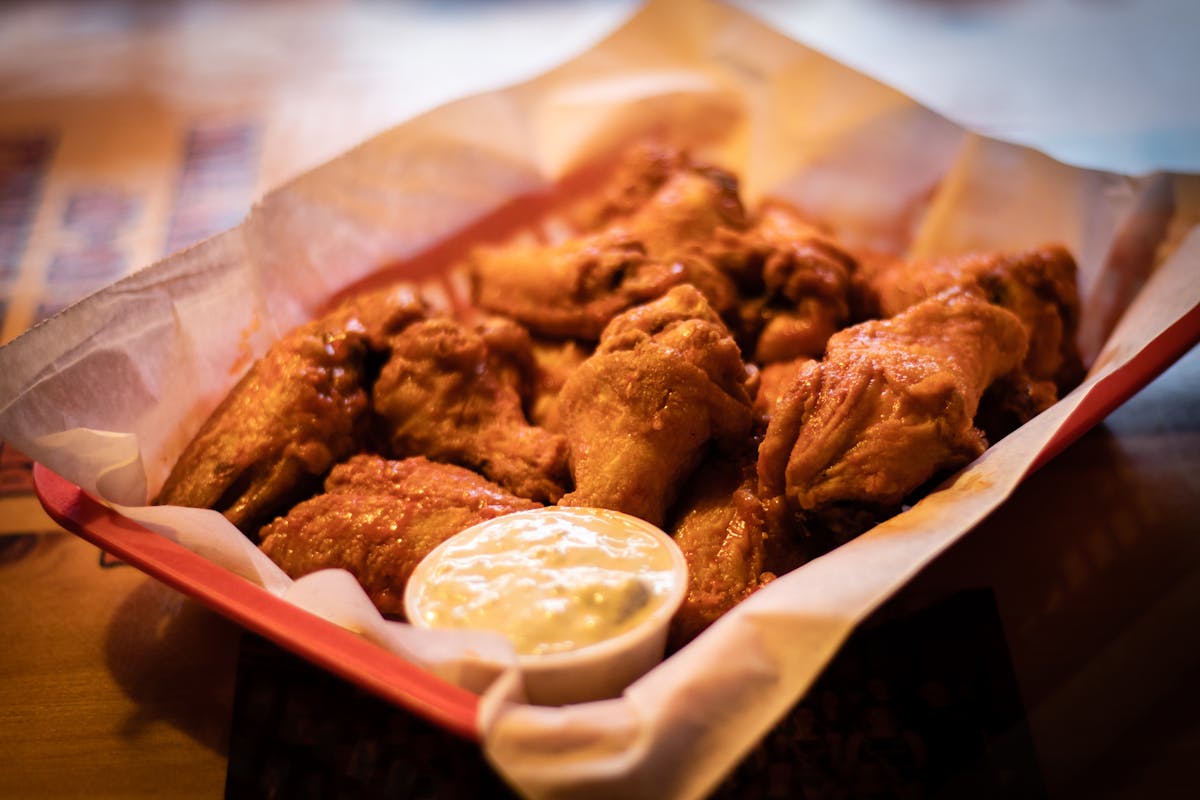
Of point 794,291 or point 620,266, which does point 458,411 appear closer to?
point 620,266

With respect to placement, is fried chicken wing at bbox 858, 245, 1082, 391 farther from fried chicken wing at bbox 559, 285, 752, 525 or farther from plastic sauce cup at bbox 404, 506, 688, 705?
plastic sauce cup at bbox 404, 506, 688, 705

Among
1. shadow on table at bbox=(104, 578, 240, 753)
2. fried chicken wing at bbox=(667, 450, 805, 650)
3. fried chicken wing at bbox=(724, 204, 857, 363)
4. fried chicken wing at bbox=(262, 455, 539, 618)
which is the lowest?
shadow on table at bbox=(104, 578, 240, 753)

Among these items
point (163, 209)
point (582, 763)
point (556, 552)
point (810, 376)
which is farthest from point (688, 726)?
point (163, 209)

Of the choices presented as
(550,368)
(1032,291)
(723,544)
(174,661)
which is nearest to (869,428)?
(723,544)

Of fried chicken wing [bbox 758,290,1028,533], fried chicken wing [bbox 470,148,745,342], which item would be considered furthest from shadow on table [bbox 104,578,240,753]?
fried chicken wing [bbox 758,290,1028,533]

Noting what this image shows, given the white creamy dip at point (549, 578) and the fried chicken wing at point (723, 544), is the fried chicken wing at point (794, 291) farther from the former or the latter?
the white creamy dip at point (549, 578)

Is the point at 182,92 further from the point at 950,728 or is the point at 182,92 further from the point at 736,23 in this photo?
the point at 950,728
